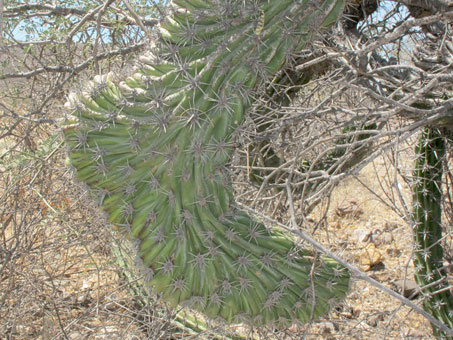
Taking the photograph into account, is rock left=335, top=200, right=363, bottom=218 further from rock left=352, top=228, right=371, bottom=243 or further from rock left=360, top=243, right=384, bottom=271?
rock left=360, top=243, right=384, bottom=271

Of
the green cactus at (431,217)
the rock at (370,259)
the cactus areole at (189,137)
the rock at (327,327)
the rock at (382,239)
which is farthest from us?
the rock at (382,239)

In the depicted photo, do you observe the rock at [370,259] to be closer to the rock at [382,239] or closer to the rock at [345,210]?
the rock at [382,239]

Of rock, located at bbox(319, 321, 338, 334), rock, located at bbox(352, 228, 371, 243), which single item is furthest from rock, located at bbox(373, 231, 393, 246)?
rock, located at bbox(319, 321, 338, 334)

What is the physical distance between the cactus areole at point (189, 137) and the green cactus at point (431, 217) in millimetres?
1566

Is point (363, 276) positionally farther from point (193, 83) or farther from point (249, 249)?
point (193, 83)

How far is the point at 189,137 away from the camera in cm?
185

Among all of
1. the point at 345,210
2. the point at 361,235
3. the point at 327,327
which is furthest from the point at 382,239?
the point at 327,327

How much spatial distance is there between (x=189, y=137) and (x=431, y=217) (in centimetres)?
217

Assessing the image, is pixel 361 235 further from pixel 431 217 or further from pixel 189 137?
pixel 189 137

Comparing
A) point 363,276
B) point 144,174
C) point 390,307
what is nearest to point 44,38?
point 144,174

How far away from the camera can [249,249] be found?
6.40ft

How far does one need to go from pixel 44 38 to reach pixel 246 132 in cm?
192

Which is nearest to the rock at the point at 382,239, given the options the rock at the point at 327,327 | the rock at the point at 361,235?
the rock at the point at 361,235

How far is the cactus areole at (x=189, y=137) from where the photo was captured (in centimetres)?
182
